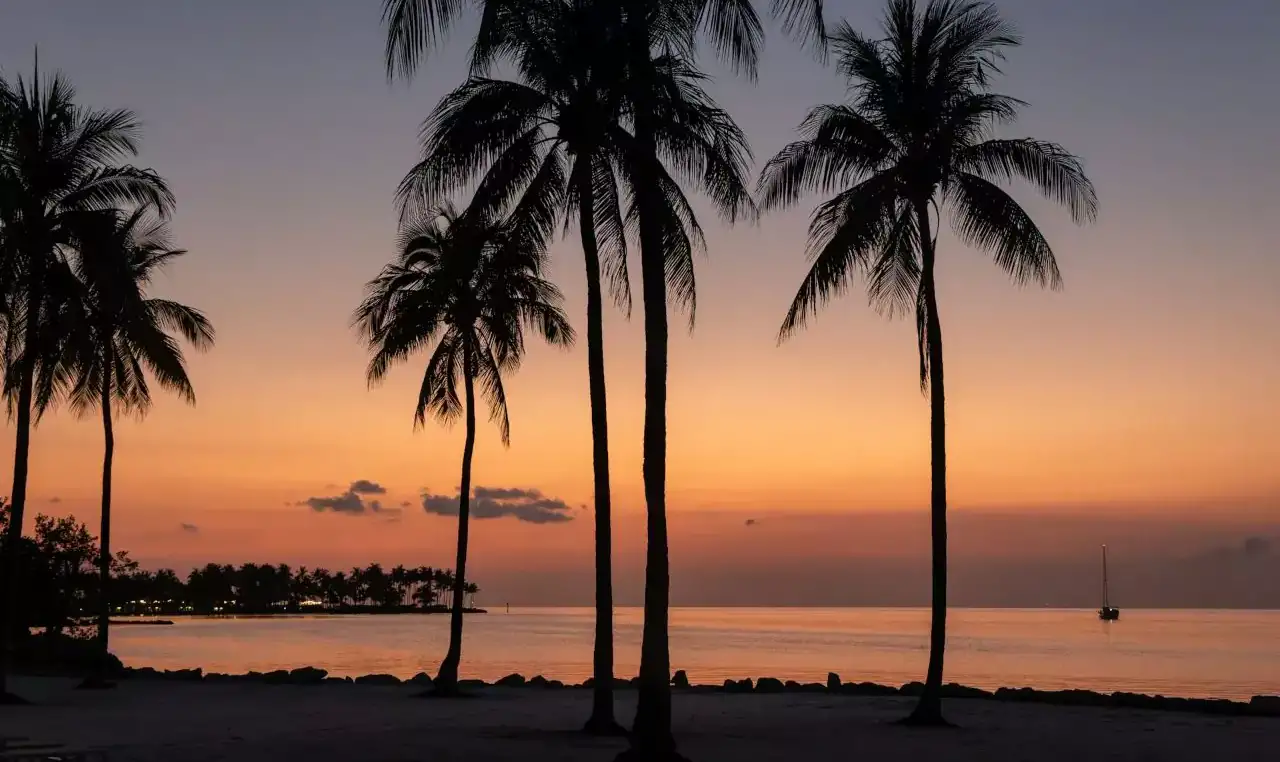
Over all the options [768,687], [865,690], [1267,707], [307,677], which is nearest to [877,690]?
[865,690]

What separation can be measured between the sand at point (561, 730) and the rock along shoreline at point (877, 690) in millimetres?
1053

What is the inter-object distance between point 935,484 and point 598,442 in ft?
18.8

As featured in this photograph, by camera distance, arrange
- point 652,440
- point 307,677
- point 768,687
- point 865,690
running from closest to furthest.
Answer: point 652,440 < point 865,690 < point 768,687 < point 307,677

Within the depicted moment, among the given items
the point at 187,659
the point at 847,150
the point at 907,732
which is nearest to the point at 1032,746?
the point at 907,732

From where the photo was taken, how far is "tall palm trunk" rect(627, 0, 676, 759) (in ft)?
50.7

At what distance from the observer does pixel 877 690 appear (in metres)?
29.3

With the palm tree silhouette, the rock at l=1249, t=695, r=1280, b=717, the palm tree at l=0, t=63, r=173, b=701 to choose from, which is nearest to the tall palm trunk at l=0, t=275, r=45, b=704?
the palm tree at l=0, t=63, r=173, b=701

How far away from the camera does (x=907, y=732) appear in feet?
64.3

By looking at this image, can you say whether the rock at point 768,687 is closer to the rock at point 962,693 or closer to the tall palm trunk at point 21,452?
the rock at point 962,693

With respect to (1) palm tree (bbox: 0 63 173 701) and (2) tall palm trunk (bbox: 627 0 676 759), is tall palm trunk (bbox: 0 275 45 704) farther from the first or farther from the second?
(2) tall palm trunk (bbox: 627 0 676 759)

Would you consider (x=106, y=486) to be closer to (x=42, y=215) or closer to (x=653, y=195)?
(x=42, y=215)

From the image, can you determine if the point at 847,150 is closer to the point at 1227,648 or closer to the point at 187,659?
the point at 187,659

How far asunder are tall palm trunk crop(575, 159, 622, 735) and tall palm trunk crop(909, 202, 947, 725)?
5259 millimetres

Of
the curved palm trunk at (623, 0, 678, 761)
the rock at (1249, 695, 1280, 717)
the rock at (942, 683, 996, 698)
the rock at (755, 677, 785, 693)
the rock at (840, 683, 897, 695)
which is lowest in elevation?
the rock at (755, 677, 785, 693)
